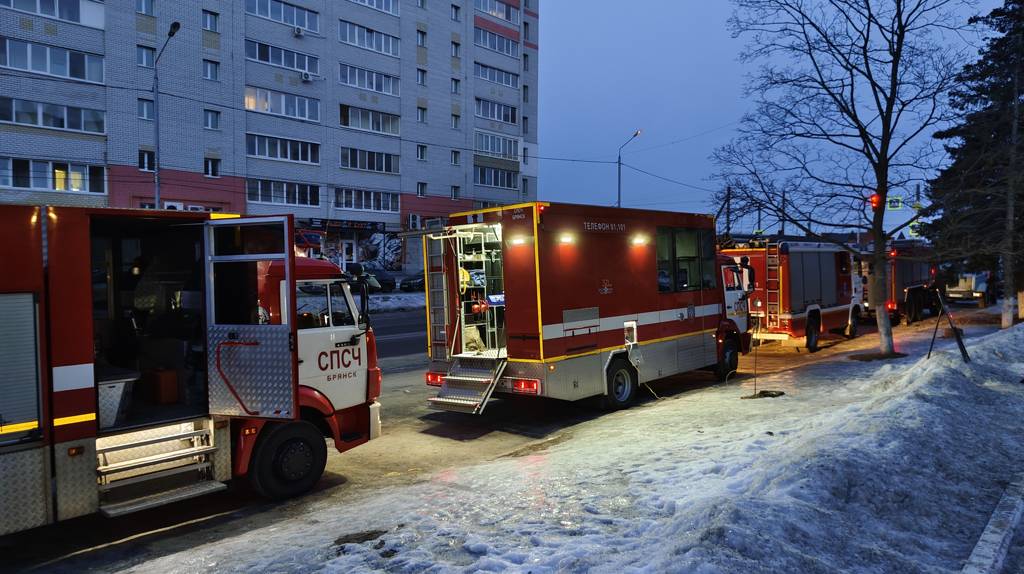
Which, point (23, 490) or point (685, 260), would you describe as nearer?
point (23, 490)

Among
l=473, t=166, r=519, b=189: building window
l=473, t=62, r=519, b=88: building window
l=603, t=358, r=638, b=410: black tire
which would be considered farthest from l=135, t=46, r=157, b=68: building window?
l=603, t=358, r=638, b=410: black tire

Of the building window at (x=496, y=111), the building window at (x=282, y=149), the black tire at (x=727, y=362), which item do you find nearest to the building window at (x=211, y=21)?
the building window at (x=282, y=149)

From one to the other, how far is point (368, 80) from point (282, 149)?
8.63 m

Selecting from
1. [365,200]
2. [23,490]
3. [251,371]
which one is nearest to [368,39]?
[365,200]

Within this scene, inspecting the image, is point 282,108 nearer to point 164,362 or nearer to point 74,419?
point 164,362

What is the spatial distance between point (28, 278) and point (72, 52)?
33160 mm

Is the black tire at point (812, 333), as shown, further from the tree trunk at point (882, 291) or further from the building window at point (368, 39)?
the building window at point (368, 39)

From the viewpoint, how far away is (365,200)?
45594 millimetres

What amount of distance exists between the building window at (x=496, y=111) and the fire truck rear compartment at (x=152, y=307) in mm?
48547

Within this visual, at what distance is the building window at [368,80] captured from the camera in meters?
44.0

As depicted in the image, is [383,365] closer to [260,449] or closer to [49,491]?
[260,449]

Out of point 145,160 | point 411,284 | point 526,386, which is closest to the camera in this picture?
point 526,386

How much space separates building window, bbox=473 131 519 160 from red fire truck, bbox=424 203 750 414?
4334 centimetres

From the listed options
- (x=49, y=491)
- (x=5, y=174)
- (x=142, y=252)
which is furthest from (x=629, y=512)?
(x=5, y=174)
